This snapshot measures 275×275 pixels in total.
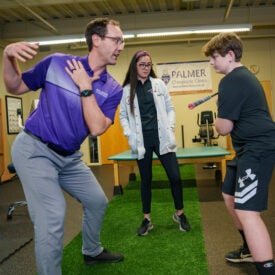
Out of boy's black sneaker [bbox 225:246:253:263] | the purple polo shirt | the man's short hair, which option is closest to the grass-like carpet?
boy's black sneaker [bbox 225:246:253:263]

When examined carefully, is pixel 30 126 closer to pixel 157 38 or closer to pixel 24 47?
pixel 24 47

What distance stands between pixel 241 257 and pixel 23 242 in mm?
1790

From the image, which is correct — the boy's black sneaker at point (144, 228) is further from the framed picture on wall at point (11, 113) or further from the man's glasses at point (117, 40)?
the framed picture on wall at point (11, 113)

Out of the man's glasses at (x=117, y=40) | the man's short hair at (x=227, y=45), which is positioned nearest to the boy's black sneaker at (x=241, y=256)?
the man's short hair at (x=227, y=45)

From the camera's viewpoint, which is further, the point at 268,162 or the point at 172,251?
the point at 172,251

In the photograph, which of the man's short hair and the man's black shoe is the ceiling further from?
the man's black shoe

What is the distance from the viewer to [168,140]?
8.47 feet

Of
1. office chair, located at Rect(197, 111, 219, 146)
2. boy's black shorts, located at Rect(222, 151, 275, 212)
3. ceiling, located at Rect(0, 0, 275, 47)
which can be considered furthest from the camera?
office chair, located at Rect(197, 111, 219, 146)

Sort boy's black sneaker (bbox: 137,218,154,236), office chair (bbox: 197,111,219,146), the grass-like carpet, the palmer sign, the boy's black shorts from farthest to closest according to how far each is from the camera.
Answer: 1. the palmer sign
2. office chair (bbox: 197,111,219,146)
3. boy's black sneaker (bbox: 137,218,154,236)
4. the grass-like carpet
5. the boy's black shorts

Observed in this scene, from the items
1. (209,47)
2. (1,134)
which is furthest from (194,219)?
(1,134)

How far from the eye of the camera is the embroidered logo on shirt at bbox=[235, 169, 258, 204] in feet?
5.20

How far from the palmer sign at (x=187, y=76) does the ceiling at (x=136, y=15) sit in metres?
1.45

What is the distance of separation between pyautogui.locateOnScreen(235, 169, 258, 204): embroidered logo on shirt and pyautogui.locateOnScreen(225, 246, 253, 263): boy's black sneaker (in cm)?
68

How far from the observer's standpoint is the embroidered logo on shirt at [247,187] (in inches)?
62.4
